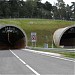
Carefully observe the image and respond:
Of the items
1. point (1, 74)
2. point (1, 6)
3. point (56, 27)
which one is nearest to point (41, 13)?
point (1, 6)

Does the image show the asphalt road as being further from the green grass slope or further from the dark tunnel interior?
the dark tunnel interior

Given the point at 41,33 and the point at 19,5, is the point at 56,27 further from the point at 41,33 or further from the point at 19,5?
the point at 19,5

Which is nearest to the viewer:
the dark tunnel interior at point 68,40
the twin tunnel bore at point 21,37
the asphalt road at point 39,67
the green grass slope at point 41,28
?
the asphalt road at point 39,67

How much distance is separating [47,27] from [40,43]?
37.2 ft

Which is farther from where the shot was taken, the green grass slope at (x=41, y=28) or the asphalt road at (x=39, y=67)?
the green grass slope at (x=41, y=28)

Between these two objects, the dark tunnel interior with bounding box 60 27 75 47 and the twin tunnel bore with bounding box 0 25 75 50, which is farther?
the dark tunnel interior with bounding box 60 27 75 47

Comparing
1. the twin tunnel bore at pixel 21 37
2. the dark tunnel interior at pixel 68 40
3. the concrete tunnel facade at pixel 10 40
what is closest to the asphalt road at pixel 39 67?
the twin tunnel bore at pixel 21 37

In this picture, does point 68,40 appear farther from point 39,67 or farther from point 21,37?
point 39,67

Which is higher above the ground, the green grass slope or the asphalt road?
the green grass slope

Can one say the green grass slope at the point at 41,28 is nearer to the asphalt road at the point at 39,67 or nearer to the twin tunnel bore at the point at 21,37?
the twin tunnel bore at the point at 21,37

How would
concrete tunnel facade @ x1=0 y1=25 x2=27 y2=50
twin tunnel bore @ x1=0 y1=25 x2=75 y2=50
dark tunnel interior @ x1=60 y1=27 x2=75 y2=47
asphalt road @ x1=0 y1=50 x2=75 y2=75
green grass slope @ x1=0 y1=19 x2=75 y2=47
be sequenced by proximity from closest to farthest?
asphalt road @ x1=0 y1=50 x2=75 y2=75, twin tunnel bore @ x1=0 y1=25 x2=75 y2=50, dark tunnel interior @ x1=60 y1=27 x2=75 y2=47, green grass slope @ x1=0 y1=19 x2=75 y2=47, concrete tunnel facade @ x1=0 y1=25 x2=27 y2=50

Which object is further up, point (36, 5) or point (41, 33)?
point (36, 5)

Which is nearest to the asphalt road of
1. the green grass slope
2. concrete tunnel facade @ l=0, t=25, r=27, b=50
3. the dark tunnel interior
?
concrete tunnel facade @ l=0, t=25, r=27, b=50

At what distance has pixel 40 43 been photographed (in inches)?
3339
